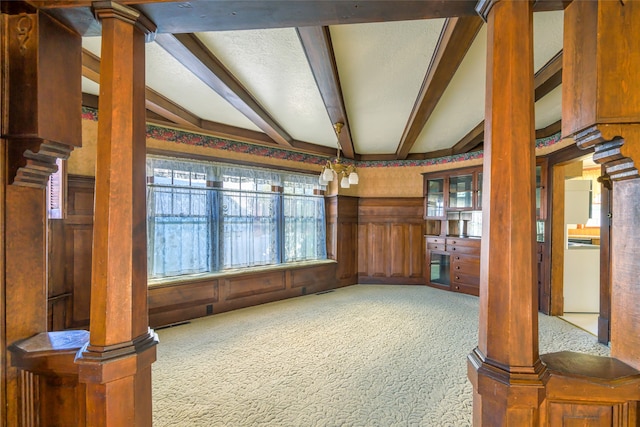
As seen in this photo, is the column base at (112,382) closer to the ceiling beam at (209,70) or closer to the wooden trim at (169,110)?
the ceiling beam at (209,70)

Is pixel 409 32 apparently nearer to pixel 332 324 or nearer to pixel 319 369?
pixel 319 369

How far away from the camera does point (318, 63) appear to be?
2.17 metres

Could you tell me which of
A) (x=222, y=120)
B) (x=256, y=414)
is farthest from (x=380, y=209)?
(x=256, y=414)

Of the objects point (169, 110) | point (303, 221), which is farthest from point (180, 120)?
point (303, 221)

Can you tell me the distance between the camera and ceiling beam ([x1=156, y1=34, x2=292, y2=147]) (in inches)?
74.8

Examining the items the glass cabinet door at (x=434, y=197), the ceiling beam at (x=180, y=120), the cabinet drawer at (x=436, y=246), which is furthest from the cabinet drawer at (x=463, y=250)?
the ceiling beam at (x=180, y=120)

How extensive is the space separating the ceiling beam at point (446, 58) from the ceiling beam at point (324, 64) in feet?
2.49

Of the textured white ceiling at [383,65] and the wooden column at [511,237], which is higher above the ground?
the textured white ceiling at [383,65]

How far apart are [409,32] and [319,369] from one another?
269 cm

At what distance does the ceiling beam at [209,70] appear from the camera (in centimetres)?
190

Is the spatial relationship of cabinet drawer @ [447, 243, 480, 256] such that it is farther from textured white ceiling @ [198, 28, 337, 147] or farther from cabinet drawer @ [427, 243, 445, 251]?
textured white ceiling @ [198, 28, 337, 147]

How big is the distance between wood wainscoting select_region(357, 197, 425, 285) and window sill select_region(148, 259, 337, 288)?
0.85 m

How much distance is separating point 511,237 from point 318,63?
5.87 ft

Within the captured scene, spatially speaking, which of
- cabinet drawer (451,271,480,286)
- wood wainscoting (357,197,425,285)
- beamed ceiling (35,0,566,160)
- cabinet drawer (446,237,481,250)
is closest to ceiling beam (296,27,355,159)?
beamed ceiling (35,0,566,160)
